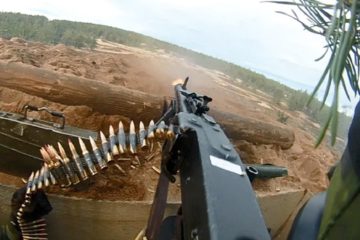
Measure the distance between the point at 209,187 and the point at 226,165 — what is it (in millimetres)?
229

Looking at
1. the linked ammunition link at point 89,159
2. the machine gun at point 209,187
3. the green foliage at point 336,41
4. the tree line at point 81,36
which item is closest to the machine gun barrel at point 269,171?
the linked ammunition link at point 89,159

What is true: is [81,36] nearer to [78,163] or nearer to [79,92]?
[79,92]

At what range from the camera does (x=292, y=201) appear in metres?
3.46

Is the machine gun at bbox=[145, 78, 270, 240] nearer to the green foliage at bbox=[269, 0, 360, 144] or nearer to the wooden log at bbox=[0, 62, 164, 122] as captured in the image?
the green foliage at bbox=[269, 0, 360, 144]

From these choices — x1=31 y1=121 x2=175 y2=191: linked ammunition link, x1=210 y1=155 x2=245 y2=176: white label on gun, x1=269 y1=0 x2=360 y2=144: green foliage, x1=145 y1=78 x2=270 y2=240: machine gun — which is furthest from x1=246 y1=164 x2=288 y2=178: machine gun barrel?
x1=269 y1=0 x2=360 y2=144: green foliage

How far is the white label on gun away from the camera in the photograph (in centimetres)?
138

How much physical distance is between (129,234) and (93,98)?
1848 millimetres

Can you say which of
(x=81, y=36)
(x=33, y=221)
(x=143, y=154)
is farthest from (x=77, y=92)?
(x=81, y=36)

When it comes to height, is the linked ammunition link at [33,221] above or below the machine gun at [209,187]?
below

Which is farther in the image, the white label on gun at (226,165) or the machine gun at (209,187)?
the white label on gun at (226,165)

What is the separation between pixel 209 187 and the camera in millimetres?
1198

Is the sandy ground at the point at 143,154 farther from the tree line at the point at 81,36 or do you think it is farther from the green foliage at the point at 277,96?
the tree line at the point at 81,36

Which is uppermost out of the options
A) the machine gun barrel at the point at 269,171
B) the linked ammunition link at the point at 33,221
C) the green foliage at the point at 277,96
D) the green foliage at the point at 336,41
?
the green foliage at the point at 336,41

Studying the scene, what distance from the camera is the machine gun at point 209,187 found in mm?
1075
